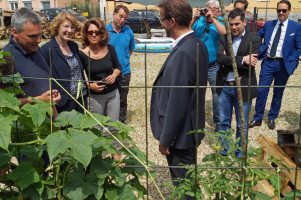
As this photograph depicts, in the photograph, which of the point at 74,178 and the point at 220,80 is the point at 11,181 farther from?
the point at 220,80

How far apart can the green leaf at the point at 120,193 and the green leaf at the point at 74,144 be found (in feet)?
0.93

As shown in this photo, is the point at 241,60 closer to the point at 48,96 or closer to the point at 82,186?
the point at 48,96

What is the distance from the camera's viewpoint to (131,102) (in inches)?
246

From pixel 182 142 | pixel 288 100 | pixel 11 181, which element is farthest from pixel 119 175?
pixel 288 100

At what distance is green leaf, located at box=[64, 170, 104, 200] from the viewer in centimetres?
146

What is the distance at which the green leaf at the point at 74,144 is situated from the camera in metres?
1.31

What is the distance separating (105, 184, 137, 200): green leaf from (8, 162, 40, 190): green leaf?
33cm

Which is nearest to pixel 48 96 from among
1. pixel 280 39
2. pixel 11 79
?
pixel 11 79

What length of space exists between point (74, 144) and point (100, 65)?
2141 millimetres

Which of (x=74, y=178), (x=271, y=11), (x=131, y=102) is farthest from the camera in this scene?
(x=271, y=11)

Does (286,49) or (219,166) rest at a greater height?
(286,49)

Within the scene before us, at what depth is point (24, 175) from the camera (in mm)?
1467

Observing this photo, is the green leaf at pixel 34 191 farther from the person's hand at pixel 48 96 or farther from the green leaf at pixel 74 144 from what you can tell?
the person's hand at pixel 48 96

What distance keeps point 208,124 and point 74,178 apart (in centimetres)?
385
